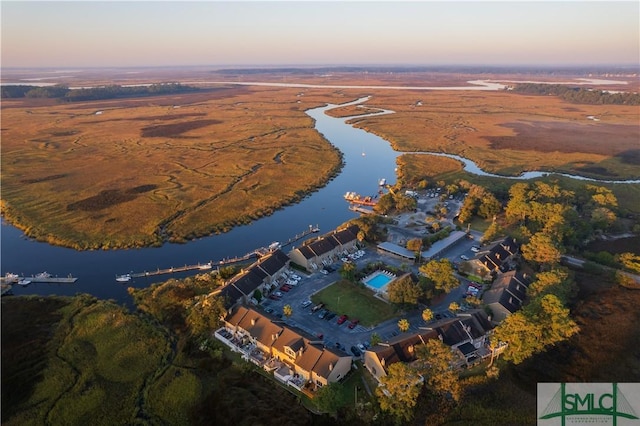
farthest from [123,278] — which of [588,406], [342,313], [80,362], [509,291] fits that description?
[588,406]

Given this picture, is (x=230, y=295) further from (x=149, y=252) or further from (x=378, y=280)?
(x=149, y=252)

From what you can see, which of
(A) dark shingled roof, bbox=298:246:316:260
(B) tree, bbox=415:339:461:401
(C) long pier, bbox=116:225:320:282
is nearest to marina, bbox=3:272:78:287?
(C) long pier, bbox=116:225:320:282

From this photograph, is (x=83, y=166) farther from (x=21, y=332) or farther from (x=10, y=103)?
(x=10, y=103)

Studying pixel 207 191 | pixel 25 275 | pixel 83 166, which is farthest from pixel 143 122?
pixel 25 275

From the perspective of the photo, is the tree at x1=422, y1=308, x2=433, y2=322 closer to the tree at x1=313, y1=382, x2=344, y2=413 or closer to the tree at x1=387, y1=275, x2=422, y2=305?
the tree at x1=387, y1=275, x2=422, y2=305

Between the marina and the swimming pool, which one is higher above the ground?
the swimming pool

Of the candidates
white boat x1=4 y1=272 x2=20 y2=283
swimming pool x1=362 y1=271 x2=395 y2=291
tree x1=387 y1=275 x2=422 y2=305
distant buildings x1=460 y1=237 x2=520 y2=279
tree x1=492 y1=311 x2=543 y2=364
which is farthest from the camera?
white boat x1=4 y1=272 x2=20 y2=283
